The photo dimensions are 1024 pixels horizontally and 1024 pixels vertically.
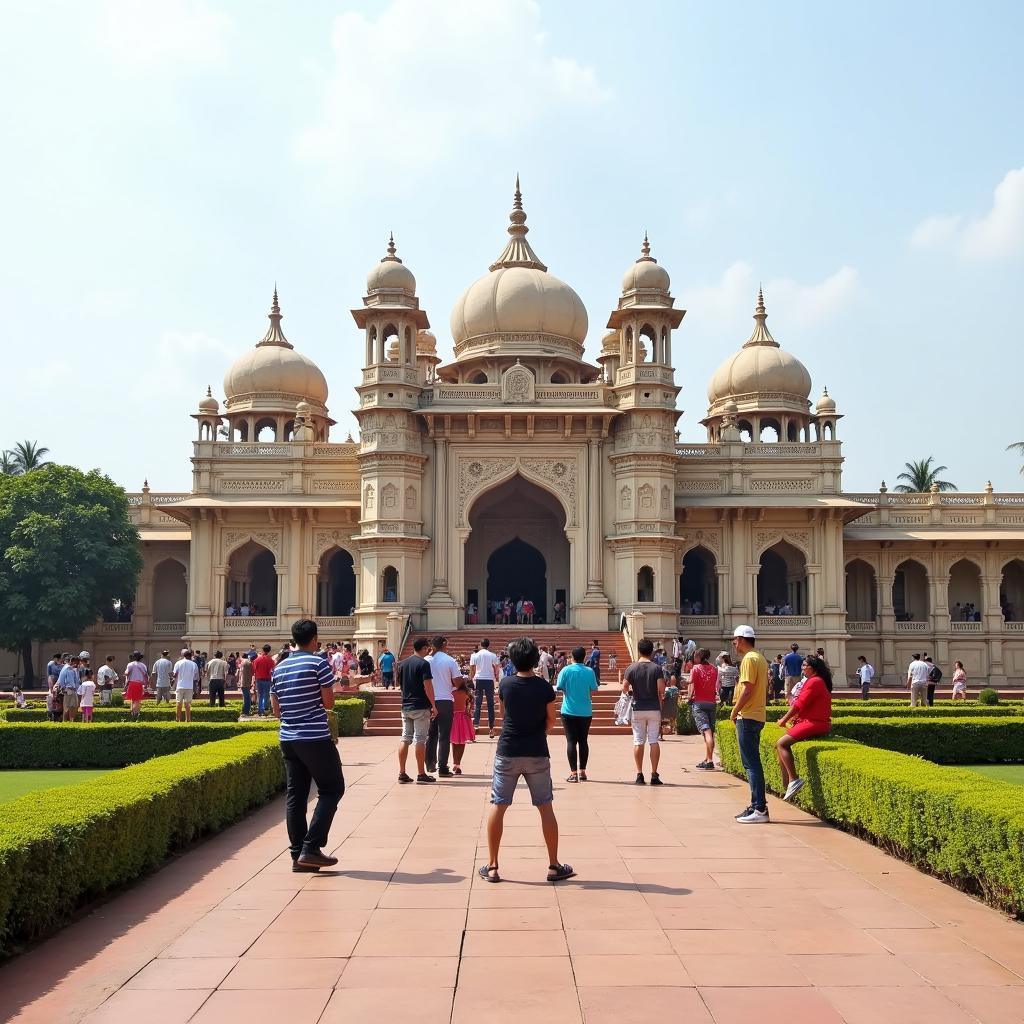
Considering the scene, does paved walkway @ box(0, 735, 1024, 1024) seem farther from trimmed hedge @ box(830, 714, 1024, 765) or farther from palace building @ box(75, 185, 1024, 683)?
palace building @ box(75, 185, 1024, 683)

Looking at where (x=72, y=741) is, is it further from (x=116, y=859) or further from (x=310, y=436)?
(x=310, y=436)

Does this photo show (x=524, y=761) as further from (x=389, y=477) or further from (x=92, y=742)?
(x=389, y=477)

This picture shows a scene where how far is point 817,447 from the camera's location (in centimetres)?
3578

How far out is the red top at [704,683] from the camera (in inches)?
614

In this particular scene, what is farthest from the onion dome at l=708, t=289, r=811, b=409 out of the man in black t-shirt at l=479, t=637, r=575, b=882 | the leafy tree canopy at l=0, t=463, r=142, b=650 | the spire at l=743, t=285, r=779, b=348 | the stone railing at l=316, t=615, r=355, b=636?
the man in black t-shirt at l=479, t=637, r=575, b=882

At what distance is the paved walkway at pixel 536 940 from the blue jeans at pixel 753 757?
726 millimetres

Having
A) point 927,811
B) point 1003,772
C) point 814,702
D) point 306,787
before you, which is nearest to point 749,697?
point 814,702

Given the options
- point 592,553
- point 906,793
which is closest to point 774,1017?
point 906,793

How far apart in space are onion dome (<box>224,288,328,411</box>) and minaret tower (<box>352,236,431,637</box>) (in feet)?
31.3

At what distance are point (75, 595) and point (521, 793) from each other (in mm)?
24419

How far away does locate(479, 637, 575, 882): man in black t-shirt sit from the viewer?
783 cm

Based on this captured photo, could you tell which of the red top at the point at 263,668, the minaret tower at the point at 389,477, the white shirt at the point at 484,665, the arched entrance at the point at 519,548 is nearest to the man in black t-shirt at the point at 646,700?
the white shirt at the point at 484,665

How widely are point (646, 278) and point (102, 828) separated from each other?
97.0 feet

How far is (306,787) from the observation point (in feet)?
28.0
